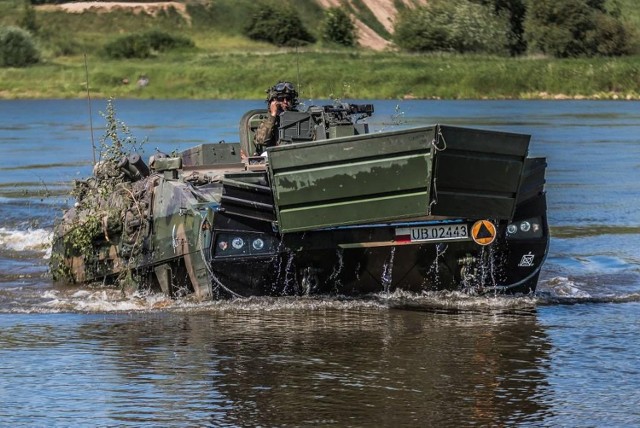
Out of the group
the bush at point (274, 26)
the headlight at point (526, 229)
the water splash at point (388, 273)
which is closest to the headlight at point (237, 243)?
the water splash at point (388, 273)

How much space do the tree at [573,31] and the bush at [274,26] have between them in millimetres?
16651

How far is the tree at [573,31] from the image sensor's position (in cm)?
8844

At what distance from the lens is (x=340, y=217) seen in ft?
44.4

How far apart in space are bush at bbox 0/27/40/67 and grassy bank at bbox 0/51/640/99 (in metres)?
1.32

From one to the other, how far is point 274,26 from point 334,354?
88.8 m

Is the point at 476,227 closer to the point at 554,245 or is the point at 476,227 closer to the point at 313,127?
the point at 313,127

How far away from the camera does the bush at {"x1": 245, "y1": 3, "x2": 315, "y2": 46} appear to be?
326 ft

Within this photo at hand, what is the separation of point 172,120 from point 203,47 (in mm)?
42423

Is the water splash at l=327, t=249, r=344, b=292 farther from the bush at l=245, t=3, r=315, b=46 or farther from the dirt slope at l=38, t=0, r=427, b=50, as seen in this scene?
the dirt slope at l=38, t=0, r=427, b=50

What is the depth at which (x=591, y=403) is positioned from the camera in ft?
Answer: 35.9

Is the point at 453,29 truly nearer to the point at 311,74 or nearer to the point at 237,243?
the point at 311,74

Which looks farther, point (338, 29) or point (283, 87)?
point (338, 29)

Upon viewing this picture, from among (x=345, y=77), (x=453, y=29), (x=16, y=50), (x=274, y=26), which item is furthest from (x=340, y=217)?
(x=274, y=26)

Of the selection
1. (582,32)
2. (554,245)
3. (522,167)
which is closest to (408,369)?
(522,167)
